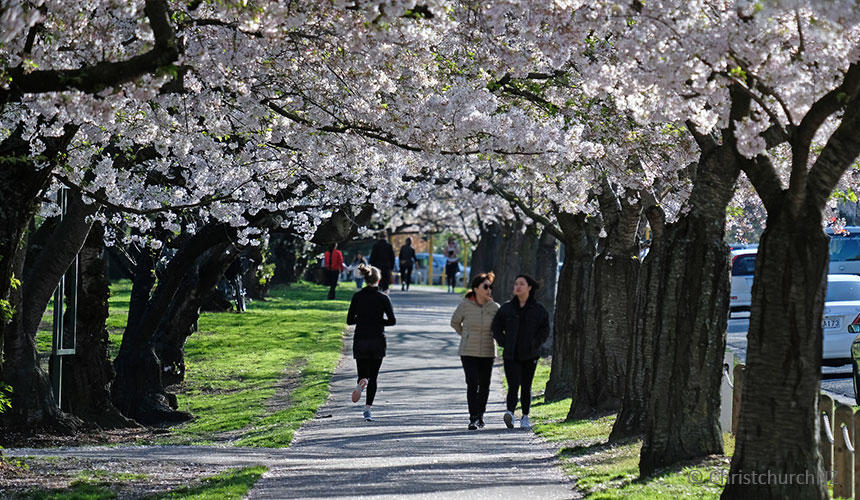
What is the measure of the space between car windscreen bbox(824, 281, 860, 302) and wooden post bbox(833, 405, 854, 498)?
12.7 m

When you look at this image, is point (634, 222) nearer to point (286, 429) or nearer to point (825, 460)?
point (286, 429)

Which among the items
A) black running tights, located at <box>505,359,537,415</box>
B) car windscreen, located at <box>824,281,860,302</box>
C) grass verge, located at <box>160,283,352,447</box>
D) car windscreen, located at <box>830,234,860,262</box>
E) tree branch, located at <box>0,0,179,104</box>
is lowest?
grass verge, located at <box>160,283,352,447</box>

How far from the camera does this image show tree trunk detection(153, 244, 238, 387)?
2134cm

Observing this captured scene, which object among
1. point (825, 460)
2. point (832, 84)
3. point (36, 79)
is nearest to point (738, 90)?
point (832, 84)

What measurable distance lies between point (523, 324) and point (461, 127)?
10.7 feet

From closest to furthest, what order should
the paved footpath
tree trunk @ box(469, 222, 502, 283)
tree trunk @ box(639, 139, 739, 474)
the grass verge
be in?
1. the paved footpath
2. tree trunk @ box(639, 139, 739, 474)
3. the grass verge
4. tree trunk @ box(469, 222, 502, 283)

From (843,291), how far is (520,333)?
29.7 ft

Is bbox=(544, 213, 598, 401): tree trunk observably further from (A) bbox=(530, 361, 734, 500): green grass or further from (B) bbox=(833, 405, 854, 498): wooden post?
(B) bbox=(833, 405, 854, 498): wooden post

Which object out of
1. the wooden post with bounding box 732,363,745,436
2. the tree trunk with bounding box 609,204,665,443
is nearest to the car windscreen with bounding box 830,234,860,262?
the tree trunk with bounding box 609,204,665,443

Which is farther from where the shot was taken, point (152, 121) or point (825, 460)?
point (152, 121)

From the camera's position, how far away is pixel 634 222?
648 inches

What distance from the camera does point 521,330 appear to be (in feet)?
47.6

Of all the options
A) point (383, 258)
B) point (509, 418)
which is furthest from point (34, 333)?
point (383, 258)

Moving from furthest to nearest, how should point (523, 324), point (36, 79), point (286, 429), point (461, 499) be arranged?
1. point (286, 429)
2. point (523, 324)
3. point (461, 499)
4. point (36, 79)
